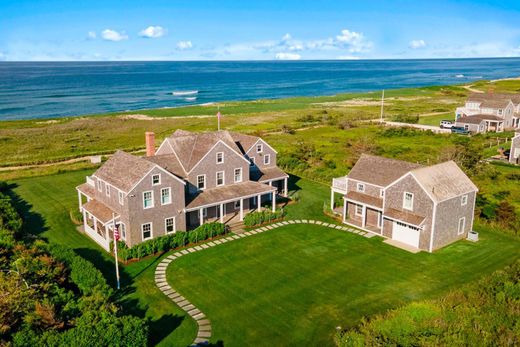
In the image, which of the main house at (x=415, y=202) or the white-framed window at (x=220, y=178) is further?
the white-framed window at (x=220, y=178)

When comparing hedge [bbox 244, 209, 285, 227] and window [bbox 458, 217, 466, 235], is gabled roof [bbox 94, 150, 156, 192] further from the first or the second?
window [bbox 458, 217, 466, 235]

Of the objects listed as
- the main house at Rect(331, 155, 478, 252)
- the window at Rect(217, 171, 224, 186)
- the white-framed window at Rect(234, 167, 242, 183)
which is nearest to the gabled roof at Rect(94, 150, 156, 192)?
the window at Rect(217, 171, 224, 186)

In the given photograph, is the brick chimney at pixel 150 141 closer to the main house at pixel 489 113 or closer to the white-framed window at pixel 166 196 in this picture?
Result: the white-framed window at pixel 166 196

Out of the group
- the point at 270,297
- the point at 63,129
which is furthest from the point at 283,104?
the point at 270,297

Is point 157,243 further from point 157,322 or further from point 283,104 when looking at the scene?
point 283,104

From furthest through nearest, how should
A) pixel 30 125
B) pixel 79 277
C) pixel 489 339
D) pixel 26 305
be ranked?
pixel 30 125, pixel 79 277, pixel 26 305, pixel 489 339

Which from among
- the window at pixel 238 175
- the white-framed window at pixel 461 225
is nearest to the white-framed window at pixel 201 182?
the window at pixel 238 175
